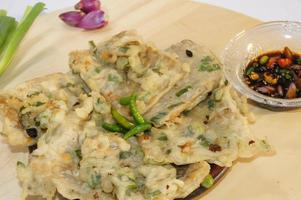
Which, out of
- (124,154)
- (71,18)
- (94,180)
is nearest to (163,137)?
(124,154)

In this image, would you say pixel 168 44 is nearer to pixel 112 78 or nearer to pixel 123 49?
pixel 123 49

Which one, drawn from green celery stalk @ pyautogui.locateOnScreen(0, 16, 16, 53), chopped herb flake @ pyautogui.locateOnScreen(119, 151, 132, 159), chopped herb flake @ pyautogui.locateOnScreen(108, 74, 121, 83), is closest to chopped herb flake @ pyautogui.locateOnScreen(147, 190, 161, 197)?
chopped herb flake @ pyautogui.locateOnScreen(119, 151, 132, 159)

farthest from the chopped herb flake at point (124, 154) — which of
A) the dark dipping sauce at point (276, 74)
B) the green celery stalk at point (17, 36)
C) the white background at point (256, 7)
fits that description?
the white background at point (256, 7)

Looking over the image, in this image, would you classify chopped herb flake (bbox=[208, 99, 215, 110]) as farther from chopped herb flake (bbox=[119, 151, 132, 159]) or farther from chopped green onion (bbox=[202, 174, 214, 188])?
chopped herb flake (bbox=[119, 151, 132, 159])

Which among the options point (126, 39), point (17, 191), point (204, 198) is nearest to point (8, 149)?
point (17, 191)

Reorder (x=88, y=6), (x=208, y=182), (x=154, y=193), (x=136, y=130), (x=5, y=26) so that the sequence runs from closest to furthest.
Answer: (x=154, y=193) < (x=208, y=182) < (x=136, y=130) < (x=5, y=26) < (x=88, y=6)

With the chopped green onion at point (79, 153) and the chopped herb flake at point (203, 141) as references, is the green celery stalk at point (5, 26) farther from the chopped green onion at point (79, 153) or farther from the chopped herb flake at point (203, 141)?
the chopped herb flake at point (203, 141)

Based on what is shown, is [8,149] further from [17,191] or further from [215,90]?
[215,90]
